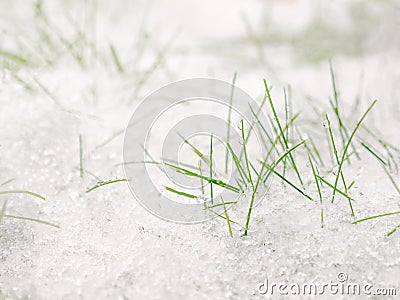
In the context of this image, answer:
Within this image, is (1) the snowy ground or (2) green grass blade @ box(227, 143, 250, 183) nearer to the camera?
(1) the snowy ground

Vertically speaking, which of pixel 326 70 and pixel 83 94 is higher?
pixel 326 70

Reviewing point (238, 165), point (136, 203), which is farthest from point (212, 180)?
point (136, 203)

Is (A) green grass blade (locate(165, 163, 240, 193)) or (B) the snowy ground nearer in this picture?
(B) the snowy ground

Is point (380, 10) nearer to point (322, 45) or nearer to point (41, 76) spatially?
point (322, 45)

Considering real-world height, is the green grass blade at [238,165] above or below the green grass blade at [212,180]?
above

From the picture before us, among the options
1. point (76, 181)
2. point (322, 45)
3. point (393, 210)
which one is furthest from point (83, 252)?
point (322, 45)

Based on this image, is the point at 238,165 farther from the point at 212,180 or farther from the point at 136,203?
the point at 136,203

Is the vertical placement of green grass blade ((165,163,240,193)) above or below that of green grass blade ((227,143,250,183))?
below

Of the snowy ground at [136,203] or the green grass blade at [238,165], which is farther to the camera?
the green grass blade at [238,165]
